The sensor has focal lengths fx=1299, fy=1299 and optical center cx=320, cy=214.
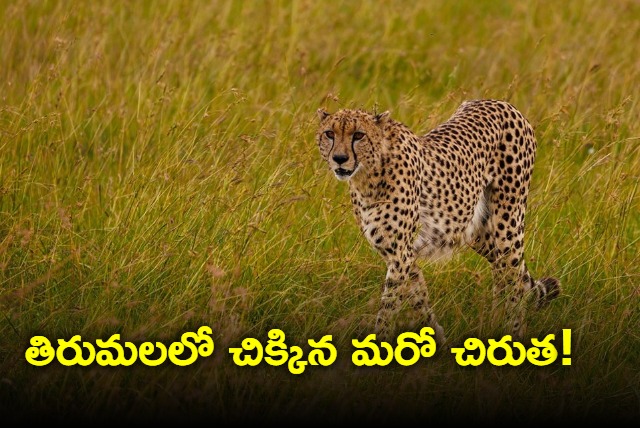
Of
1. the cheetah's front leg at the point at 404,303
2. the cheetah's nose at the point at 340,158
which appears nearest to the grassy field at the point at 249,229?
the cheetah's front leg at the point at 404,303

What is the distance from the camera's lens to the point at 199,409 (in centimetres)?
400

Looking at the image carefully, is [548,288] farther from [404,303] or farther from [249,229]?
[249,229]

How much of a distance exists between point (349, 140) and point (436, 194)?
61 centimetres

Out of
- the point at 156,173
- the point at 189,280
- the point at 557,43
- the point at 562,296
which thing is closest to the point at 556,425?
the point at 562,296

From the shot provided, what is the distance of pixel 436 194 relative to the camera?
497 centimetres

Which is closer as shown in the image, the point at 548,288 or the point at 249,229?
the point at 249,229

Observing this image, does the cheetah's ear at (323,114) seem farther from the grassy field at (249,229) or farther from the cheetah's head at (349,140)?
the grassy field at (249,229)

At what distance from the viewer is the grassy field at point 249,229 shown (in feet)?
13.7

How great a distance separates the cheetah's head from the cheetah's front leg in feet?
1.38

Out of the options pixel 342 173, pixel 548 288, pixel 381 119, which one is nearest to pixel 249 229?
Answer: pixel 342 173

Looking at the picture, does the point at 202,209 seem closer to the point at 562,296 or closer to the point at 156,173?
the point at 156,173

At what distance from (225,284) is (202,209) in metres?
0.63

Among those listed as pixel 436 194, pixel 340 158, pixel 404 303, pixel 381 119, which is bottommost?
pixel 404 303

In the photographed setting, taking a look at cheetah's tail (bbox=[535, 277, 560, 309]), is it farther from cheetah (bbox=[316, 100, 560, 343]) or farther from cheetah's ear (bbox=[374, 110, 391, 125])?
cheetah's ear (bbox=[374, 110, 391, 125])
